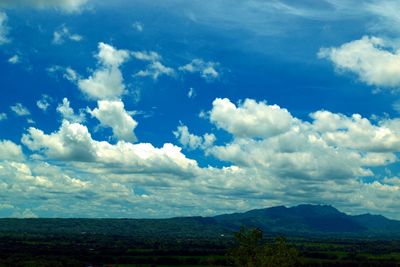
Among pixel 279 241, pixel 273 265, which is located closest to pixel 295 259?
pixel 279 241

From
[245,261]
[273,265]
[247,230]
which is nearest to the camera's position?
[273,265]

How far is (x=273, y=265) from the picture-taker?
6083 inches

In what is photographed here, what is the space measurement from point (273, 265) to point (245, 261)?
15605 millimetres

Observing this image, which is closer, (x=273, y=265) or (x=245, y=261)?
(x=273, y=265)

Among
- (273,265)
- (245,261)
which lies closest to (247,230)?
(245,261)

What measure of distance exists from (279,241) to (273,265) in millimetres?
16054

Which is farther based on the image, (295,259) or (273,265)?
(295,259)

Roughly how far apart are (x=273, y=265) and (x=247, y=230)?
26812 mm

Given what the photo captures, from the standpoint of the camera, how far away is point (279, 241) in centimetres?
16925

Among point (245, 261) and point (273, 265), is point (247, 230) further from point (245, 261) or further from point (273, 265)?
point (273, 265)

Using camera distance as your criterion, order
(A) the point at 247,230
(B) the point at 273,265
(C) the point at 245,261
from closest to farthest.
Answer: (B) the point at 273,265 → (C) the point at 245,261 → (A) the point at 247,230

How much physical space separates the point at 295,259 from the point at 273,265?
2049 cm

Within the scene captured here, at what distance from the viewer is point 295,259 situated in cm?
17175

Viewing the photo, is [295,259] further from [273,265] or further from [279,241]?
[273,265]
